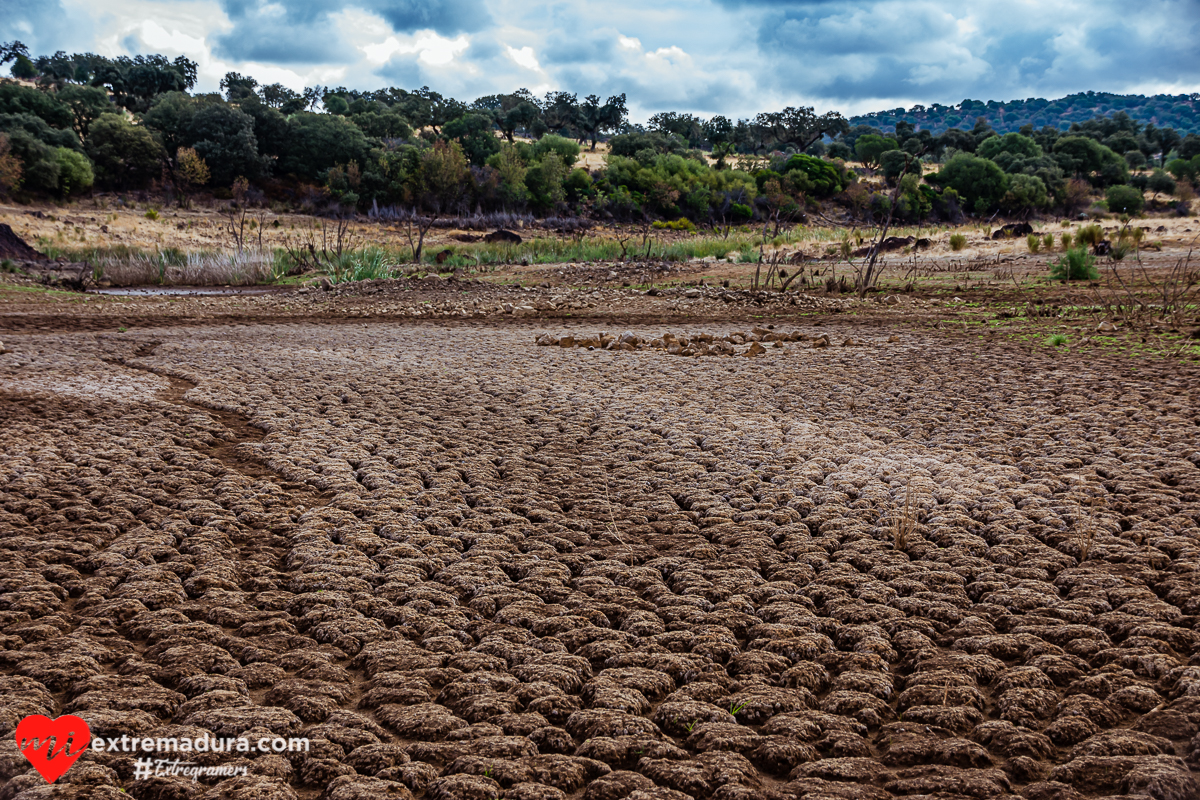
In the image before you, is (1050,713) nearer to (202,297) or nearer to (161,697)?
(161,697)

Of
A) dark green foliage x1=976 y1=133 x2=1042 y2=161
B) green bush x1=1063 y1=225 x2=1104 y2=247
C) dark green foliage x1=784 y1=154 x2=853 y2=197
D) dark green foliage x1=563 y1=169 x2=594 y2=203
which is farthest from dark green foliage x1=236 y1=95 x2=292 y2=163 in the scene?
dark green foliage x1=976 y1=133 x2=1042 y2=161

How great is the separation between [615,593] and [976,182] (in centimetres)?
5158

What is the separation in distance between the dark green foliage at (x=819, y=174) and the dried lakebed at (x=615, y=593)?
4754cm

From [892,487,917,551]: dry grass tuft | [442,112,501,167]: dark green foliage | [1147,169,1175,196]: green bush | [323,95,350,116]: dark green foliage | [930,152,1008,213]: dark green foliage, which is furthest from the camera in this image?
[323,95,350,116]: dark green foliage

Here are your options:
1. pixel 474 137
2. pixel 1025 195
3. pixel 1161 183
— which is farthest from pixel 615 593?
pixel 1161 183

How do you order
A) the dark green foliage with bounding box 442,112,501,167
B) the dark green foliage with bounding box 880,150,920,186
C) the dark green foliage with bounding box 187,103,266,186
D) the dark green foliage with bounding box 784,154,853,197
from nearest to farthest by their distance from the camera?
1. the dark green foliage with bounding box 187,103,266,186
2. the dark green foliage with bounding box 784,154,853,197
3. the dark green foliage with bounding box 442,112,501,167
4. the dark green foliage with bounding box 880,150,920,186

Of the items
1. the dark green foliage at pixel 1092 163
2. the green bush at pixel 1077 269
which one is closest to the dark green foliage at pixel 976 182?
the dark green foliage at pixel 1092 163

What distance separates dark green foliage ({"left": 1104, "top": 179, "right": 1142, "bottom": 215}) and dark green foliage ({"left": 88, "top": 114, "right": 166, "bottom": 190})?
5242 cm

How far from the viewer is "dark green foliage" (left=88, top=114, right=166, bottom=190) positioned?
4256cm

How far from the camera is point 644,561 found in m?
3.82

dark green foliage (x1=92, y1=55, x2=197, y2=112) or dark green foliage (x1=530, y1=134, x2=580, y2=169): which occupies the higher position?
dark green foliage (x1=92, y1=55, x2=197, y2=112)

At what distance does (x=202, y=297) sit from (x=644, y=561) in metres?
17.7

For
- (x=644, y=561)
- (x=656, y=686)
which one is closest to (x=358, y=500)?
(x=644, y=561)
